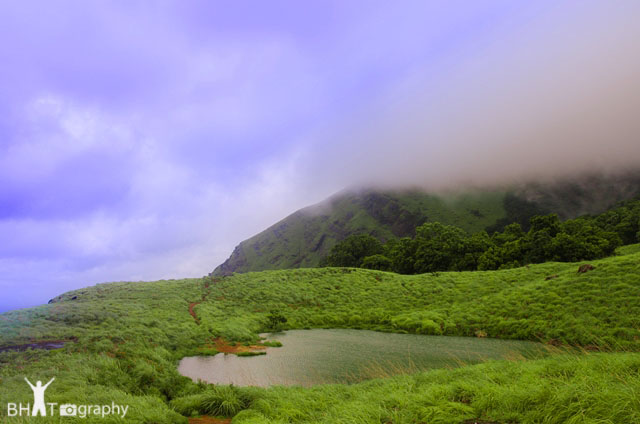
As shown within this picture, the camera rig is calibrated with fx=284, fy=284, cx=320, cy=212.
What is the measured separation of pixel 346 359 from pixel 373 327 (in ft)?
39.2

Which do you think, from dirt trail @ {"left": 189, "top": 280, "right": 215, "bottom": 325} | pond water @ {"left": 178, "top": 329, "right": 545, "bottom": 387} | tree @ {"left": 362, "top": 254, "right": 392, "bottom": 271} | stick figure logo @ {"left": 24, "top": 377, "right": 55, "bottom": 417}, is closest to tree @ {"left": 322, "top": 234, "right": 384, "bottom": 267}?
tree @ {"left": 362, "top": 254, "right": 392, "bottom": 271}

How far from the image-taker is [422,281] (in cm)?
3991

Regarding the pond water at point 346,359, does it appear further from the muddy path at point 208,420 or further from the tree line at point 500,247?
the tree line at point 500,247

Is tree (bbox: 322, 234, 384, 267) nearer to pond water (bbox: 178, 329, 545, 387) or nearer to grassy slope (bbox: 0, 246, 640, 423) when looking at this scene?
grassy slope (bbox: 0, 246, 640, 423)

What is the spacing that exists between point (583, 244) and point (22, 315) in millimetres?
71091

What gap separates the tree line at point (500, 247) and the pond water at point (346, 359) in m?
39.1

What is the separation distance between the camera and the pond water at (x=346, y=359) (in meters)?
15.2

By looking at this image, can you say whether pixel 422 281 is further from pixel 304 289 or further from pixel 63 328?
pixel 63 328

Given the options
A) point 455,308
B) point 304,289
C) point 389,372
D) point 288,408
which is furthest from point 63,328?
point 455,308

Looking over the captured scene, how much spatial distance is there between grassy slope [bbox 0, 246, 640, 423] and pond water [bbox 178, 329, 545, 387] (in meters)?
2.37

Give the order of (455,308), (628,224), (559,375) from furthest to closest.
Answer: (628,224) < (455,308) < (559,375)

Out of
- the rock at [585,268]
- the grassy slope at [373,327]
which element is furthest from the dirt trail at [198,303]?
the rock at [585,268]

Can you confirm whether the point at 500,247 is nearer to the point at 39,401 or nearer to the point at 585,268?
the point at 585,268

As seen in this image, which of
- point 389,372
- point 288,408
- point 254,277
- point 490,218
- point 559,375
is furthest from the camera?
point 490,218
